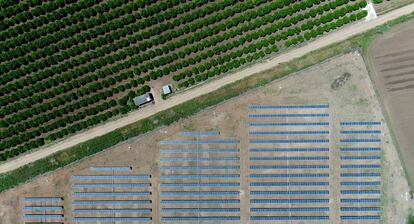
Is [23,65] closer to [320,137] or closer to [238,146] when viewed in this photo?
[238,146]

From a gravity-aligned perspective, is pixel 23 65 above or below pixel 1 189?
above

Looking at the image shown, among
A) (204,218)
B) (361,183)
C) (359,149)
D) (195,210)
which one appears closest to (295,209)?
(361,183)

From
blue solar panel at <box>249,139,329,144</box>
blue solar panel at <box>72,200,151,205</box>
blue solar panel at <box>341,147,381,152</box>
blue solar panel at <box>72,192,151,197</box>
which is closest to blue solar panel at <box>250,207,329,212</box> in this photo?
blue solar panel at <box>341,147,381,152</box>

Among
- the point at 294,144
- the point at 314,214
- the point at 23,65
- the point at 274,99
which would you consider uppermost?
the point at 23,65

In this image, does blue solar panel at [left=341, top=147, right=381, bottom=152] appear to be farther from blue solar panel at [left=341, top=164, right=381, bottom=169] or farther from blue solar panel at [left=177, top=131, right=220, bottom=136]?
blue solar panel at [left=177, top=131, right=220, bottom=136]

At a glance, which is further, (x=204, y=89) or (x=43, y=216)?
(x=204, y=89)

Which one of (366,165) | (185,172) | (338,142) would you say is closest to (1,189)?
(185,172)

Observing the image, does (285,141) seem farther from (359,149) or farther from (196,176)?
(196,176)
